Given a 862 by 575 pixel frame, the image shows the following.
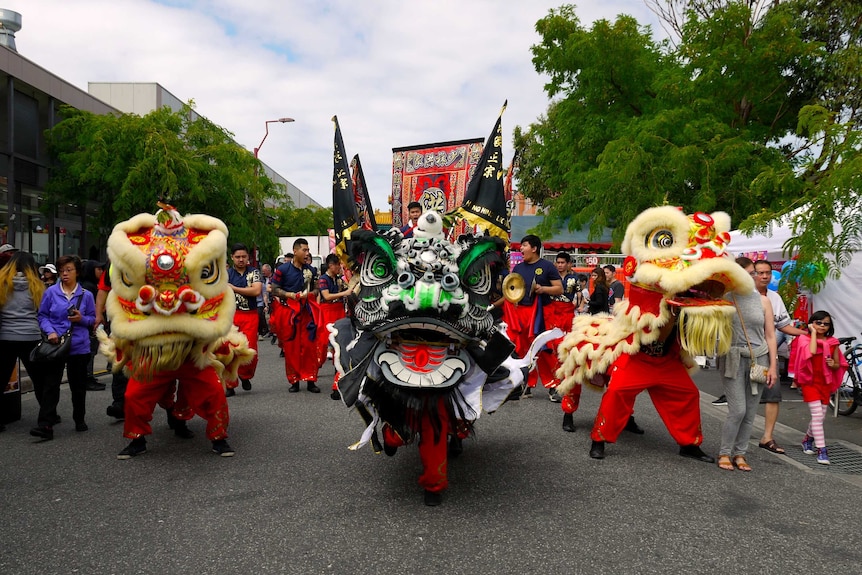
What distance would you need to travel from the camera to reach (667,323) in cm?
458

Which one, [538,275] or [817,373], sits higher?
[538,275]

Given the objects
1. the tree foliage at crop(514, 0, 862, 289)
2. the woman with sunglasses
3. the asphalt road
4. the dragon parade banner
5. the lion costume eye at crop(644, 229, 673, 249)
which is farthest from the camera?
the tree foliage at crop(514, 0, 862, 289)

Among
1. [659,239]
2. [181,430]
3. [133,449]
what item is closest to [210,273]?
[133,449]

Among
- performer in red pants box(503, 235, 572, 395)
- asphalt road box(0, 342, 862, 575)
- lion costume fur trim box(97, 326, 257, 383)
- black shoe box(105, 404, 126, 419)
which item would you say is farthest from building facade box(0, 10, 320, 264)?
asphalt road box(0, 342, 862, 575)

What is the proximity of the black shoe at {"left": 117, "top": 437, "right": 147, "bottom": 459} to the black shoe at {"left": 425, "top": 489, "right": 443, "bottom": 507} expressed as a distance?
98.8 inches

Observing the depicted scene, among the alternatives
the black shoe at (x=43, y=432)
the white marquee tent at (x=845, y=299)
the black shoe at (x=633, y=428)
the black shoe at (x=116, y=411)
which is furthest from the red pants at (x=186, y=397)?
the white marquee tent at (x=845, y=299)

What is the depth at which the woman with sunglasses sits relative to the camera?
5.14 meters

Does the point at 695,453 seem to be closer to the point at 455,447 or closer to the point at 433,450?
the point at 455,447

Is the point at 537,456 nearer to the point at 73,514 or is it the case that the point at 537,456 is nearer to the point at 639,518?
the point at 639,518

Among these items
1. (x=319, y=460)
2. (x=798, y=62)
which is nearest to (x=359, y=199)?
(x=319, y=460)

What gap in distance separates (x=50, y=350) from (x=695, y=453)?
5.65 meters

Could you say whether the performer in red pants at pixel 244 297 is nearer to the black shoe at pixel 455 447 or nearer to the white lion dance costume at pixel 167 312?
the white lion dance costume at pixel 167 312

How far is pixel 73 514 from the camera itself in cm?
360

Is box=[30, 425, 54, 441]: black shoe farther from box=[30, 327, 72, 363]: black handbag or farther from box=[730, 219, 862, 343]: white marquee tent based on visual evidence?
box=[730, 219, 862, 343]: white marquee tent
